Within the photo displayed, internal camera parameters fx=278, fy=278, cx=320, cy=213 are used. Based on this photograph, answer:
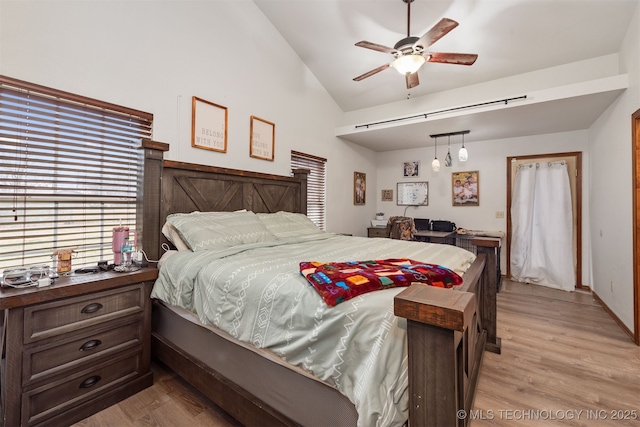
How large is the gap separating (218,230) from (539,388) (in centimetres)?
256

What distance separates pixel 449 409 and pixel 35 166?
2591 millimetres

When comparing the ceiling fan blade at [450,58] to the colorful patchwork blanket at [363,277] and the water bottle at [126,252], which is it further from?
the water bottle at [126,252]

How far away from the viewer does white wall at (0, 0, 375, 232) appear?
1822mm

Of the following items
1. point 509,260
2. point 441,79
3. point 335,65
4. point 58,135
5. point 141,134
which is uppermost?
point 335,65

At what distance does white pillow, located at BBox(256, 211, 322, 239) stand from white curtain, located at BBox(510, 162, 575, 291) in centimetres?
355

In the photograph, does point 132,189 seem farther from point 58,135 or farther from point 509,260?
point 509,260

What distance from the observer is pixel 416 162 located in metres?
5.45

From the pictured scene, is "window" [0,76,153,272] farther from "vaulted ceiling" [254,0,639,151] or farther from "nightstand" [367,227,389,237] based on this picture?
"nightstand" [367,227,389,237]

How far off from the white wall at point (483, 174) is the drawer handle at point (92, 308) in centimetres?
493

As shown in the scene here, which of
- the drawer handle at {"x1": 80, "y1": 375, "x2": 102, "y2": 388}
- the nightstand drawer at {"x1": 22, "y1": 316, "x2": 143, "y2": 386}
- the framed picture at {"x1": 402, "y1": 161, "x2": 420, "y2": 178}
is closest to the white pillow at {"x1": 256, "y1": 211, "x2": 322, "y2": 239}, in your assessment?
the nightstand drawer at {"x1": 22, "y1": 316, "x2": 143, "y2": 386}

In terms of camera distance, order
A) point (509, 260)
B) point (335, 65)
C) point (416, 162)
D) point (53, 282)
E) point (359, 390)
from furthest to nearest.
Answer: point (416, 162), point (509, 260), point (335, 65), point (53, 282), point (359, 390)

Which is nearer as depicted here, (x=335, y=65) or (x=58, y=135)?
(x=58, y=135)

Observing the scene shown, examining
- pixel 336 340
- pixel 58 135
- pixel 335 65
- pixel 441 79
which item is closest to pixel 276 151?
pixel 335 65

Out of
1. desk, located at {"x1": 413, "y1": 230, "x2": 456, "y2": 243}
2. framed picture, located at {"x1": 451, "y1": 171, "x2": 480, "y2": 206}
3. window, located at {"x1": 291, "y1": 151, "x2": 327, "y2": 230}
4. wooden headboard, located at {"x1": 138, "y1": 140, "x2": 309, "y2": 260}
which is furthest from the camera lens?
framed picture, located at {"x1": 451, "y1": 171, "x2": 480, "y2": 206}
